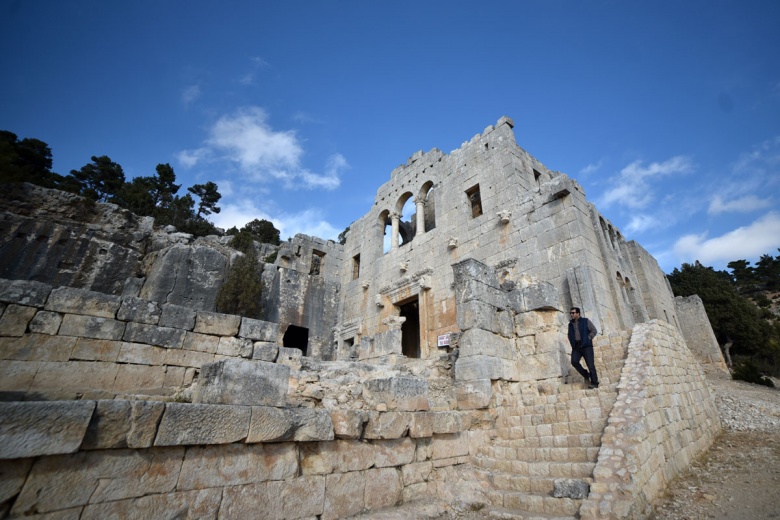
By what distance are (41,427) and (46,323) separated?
459 cm

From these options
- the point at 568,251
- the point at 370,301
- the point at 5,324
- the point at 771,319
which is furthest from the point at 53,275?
the point at 771,319

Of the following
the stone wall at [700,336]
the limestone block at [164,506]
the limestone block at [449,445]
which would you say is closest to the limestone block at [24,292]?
the limestone block at [164,506]

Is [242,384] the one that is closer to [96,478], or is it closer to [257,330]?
[96,478]

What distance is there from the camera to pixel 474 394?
5.90 metres

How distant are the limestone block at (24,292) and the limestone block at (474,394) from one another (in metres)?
6.76

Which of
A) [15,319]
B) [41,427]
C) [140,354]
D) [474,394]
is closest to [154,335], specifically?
[140,354]

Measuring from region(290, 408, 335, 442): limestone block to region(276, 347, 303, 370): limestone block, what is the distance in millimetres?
3739

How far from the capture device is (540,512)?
3.87 metres

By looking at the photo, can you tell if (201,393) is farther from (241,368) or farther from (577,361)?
(577,361)

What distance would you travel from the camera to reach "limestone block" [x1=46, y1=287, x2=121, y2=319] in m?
5.78

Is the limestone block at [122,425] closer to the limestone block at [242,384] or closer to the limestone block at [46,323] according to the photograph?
the limestone block at [242,384]

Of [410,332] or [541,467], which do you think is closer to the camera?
[541,467]

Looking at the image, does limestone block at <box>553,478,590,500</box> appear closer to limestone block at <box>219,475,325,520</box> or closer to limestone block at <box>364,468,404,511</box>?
limestone block at <box>364,468,404,511</box>

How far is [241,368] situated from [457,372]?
3997mm
